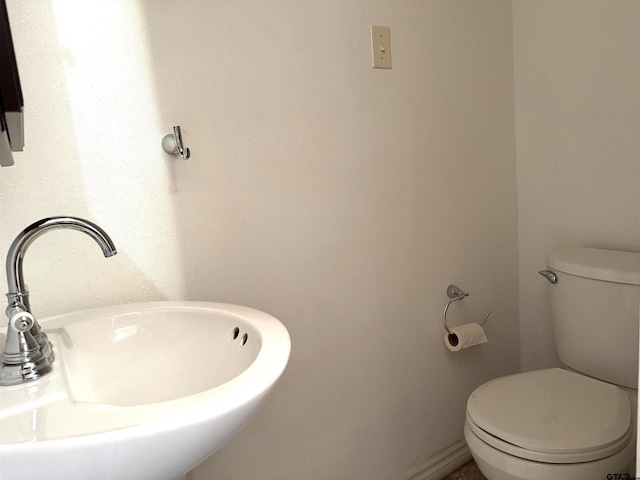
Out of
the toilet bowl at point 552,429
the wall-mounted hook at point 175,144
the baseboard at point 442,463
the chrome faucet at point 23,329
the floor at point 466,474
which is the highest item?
the wall-mounted hook at point 175,144

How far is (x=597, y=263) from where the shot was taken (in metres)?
1.37

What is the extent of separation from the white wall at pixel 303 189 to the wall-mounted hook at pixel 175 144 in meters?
0.02

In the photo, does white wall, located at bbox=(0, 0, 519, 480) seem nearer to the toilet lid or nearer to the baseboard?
the baseboard

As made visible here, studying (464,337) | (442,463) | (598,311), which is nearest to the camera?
(598,311)

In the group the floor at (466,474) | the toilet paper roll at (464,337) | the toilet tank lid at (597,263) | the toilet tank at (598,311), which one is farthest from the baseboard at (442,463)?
the toilet tank lid at (597,263)

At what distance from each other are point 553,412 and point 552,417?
0.08 ft

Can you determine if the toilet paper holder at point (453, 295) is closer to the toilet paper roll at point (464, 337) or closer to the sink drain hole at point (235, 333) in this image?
the toilet paper roll at point (464, 337)

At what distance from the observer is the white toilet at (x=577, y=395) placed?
3.49 ft

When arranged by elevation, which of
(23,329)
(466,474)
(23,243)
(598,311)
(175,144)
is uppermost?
(175,144)

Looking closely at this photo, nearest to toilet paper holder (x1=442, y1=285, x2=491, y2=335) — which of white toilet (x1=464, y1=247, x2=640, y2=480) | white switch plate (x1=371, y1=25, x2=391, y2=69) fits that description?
white toilet (x1=464, y1=247, x2=640, y2=480)

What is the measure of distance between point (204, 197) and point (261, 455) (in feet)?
2.08

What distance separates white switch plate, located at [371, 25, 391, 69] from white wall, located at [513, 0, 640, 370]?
0.59 metres

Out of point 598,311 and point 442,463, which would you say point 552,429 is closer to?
point 598,311

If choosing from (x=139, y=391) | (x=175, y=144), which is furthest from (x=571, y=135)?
(x=139, y=391)
